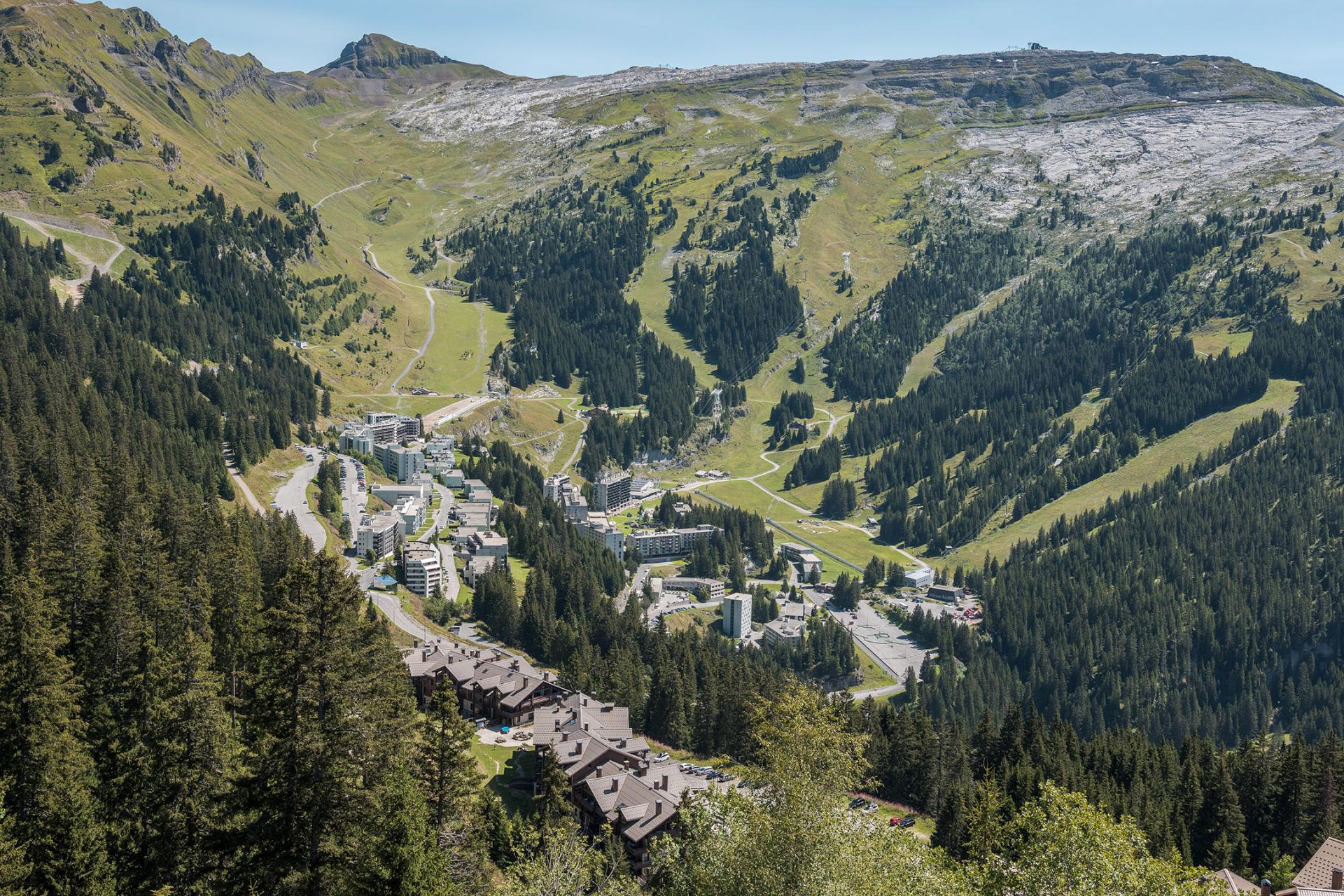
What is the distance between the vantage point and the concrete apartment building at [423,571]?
154875 millimetres

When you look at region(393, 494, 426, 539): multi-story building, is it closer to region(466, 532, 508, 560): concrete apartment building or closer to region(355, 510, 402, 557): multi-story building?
region(355, 510, 402, 557): multi-story building

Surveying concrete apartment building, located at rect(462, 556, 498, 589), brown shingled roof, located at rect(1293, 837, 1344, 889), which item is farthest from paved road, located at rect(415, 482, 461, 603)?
brown shingled roof, located at rect(1293, 837, 1344, 889)

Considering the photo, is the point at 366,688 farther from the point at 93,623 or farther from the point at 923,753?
the point at 923,753

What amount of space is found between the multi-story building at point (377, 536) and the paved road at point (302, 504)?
5934 millimetres

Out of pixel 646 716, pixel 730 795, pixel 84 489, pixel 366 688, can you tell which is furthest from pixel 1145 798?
pixel 84 489

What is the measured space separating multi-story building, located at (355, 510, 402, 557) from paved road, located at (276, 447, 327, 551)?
593 cm

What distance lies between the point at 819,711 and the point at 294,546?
248 ft

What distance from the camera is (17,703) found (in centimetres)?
6131

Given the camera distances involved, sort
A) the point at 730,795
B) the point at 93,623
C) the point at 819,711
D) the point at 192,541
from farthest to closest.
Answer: the point at 192,541
the point at 93,623
the point at 730,795
the point at 819,711

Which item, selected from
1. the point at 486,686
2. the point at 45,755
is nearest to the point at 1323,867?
the point at 486,686

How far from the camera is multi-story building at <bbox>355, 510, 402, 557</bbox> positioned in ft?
548

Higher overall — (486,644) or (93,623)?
(93,623)

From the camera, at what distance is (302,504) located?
173875 millimetres

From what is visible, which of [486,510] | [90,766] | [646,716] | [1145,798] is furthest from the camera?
[486,510]
